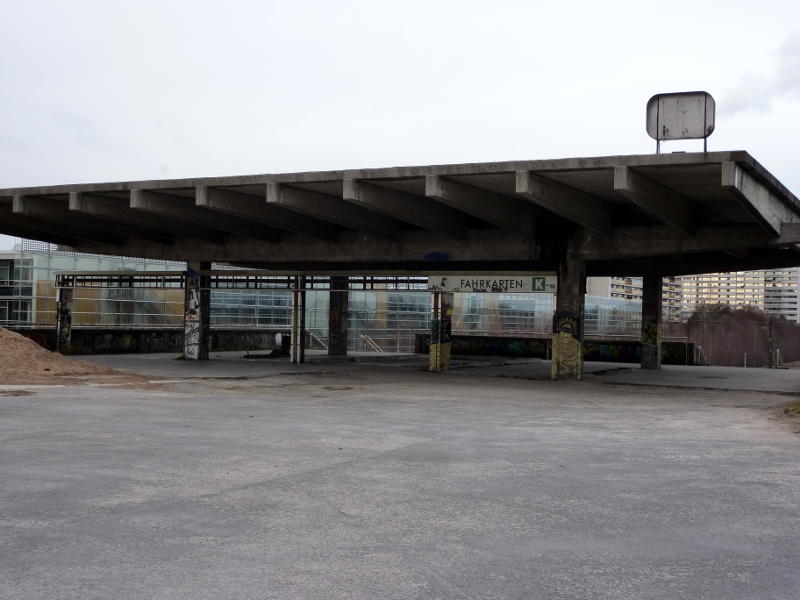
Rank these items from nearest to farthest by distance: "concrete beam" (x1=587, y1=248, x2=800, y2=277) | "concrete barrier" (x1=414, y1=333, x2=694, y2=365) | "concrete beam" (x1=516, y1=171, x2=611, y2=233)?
1. "concrete beam" (x1=516, y1=171, x2=611, y2=233)
2. "concrete beam" (x1=587, y1=248, x2=800, y2=277)
3. "concrete barrier" (x1=414, y1=333, x2=694, y2=365)

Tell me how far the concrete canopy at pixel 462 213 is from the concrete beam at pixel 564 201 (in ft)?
0.13

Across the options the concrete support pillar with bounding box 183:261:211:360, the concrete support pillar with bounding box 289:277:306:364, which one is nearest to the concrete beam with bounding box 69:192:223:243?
the concrete support pillar with bounding box 183:261:211:360

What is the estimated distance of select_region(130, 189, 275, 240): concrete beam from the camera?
25.8 m

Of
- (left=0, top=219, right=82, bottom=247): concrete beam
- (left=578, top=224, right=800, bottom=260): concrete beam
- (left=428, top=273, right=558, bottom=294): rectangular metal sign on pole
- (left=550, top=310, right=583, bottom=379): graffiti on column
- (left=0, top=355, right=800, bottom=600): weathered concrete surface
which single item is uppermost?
(left=0, top=219, right=82, bottom=247): concrete beam

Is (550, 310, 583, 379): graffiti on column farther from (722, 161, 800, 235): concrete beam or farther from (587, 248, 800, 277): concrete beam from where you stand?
(722, 161, 800, 235): concrete beam

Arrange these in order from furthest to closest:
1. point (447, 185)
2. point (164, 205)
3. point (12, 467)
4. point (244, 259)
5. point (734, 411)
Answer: point (244, 259), point (164, 205), point (447, 185), point (734, 411), point (12, 467)

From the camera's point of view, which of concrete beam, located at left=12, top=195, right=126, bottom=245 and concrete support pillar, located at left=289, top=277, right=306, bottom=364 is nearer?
concrete beam, located at left=12, top=195, right=126, bottom=245

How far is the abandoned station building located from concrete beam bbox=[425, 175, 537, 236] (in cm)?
5

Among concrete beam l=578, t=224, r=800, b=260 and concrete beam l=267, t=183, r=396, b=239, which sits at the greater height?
concrete beam l=267, t=183, r=396, b=239

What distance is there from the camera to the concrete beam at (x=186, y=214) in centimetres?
2584

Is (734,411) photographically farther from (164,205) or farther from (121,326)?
(121,326)

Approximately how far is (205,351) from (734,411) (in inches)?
869

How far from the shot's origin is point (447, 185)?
21406 mm

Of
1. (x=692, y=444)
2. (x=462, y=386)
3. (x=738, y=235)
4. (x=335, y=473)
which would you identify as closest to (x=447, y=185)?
(x=462, y=386)
